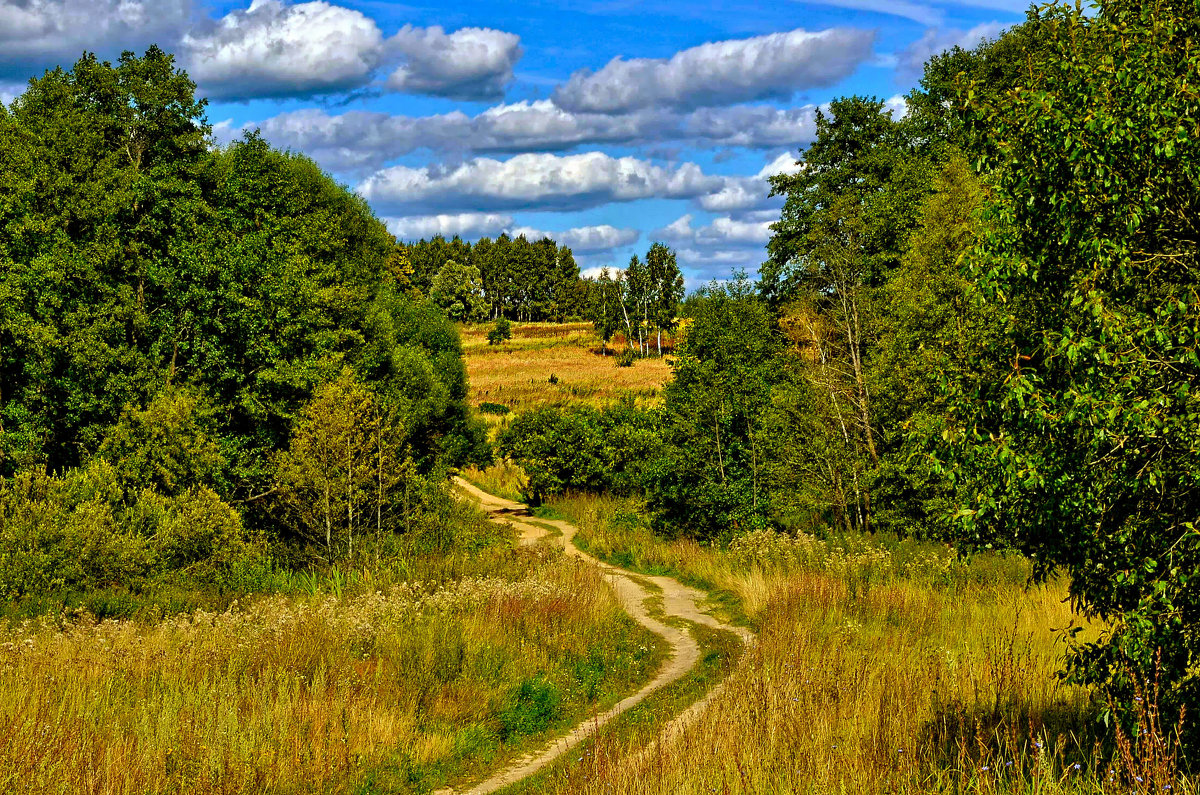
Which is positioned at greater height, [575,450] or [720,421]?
[720,421]

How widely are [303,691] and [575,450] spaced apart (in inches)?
1039

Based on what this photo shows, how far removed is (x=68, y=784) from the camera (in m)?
6.83

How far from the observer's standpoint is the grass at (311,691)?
7676 mm

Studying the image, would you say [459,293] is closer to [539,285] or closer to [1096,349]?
[539,285]

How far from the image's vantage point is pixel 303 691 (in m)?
9.82

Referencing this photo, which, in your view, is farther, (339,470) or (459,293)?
(459,293)

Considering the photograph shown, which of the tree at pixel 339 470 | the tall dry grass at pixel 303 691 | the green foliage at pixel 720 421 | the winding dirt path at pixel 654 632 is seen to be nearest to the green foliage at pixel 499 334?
the winding dirt path at pixel 654 632

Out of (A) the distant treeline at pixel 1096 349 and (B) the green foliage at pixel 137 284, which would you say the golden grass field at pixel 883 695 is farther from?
(B) the green foliage at pixel 137 284

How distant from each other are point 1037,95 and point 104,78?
2966 centimetres

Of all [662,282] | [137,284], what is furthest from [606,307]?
[137,284]

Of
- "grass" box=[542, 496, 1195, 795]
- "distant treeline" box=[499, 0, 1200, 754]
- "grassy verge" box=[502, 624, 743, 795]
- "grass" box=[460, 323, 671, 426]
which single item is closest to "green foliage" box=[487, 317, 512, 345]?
"grass" box=[460, 323, 671, 426]

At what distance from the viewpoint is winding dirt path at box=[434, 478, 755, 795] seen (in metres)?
8.77

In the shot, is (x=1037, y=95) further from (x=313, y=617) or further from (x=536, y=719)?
(x=313, y=617)

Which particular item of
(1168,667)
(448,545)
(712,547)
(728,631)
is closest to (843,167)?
(712,547)
